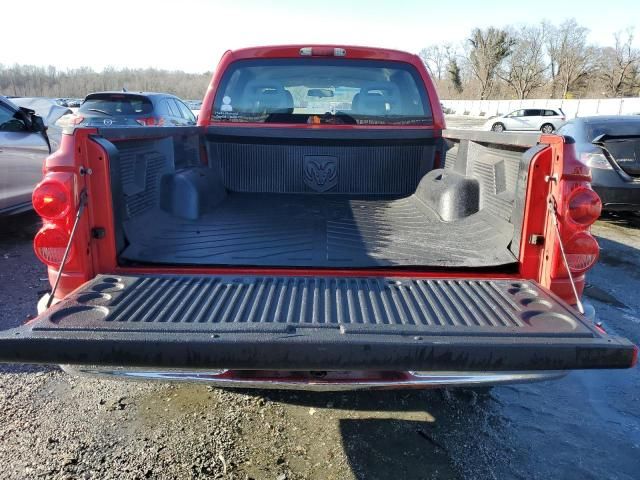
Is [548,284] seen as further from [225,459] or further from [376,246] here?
[225,459]

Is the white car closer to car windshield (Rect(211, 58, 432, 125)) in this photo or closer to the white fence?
the white fence

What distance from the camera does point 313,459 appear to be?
251 cm

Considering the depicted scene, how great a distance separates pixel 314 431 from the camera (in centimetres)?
275

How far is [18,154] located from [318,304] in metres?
6.00

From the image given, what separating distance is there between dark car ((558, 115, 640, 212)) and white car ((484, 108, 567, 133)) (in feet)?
71.9

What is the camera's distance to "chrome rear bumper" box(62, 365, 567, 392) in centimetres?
210

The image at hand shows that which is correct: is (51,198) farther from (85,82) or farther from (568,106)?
(85,82)

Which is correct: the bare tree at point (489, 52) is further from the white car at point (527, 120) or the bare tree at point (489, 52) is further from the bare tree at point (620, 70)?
the white car at point (527, 120)

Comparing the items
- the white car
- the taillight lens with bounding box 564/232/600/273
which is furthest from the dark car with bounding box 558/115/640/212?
the white car

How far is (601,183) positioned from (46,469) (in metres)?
7.53

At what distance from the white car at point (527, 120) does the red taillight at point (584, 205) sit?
92.4 ft

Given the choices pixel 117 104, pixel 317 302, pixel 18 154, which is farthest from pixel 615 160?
pixel 117 104

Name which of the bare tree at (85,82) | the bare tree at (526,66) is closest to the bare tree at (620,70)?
the bare tree at (526,66)

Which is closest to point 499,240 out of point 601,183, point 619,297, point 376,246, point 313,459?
point 376,246
